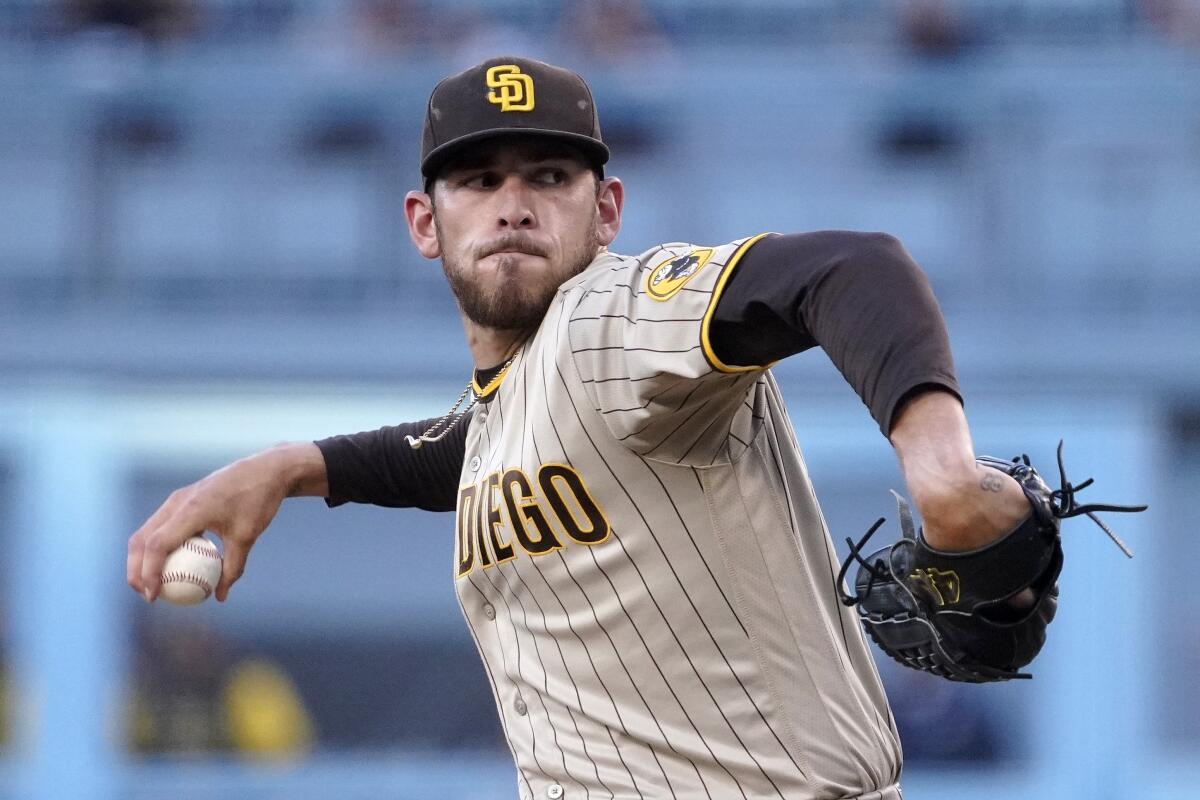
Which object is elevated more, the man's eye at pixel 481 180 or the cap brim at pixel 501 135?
the cap brim at pixel 501 135

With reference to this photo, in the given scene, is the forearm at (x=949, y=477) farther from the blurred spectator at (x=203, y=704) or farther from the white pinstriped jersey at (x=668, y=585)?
the blurred spectator at (x=203, y=704)

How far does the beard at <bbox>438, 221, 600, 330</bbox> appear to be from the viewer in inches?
105

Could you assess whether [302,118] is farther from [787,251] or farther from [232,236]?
[787,251]

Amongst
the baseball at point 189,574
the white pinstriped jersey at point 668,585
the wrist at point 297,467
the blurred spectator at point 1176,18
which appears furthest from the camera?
the blurred spectator at point 1176,18

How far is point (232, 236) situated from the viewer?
8.76m

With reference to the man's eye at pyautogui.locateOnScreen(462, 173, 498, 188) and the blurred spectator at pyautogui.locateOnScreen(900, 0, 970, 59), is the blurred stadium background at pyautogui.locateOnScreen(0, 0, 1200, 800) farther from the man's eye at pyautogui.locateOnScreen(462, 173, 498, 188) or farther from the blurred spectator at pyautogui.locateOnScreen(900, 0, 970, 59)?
the man's eye at pyautogui.locateOnScreen(462, 173, 498, 188)

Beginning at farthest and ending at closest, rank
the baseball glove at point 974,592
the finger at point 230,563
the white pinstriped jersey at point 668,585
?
1. the finger at point 230,563
2. the white pinstriped jersey at point 668,585
3. the baseball glove at point 974,592

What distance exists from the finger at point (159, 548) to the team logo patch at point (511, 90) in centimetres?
91

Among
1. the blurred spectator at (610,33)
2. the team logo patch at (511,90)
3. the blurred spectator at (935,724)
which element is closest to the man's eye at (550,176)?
the team logo patch at (511,90)

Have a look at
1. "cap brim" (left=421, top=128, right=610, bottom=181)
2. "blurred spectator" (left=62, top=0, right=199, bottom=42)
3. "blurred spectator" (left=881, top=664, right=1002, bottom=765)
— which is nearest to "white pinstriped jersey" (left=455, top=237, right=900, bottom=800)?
"cap brim" (left=421, top=128, right=610, bottom=181)

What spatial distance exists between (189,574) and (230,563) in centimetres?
13

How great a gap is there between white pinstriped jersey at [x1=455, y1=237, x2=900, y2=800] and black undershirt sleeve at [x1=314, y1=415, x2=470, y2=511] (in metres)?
0.74

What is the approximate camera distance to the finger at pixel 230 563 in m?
3.01

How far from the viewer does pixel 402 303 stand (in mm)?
8703
